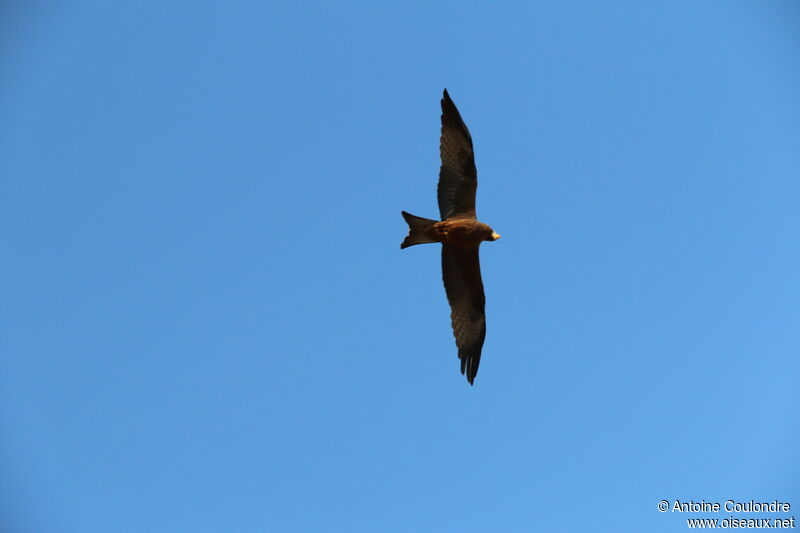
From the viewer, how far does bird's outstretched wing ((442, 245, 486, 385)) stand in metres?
12.6

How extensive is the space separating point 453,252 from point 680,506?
908 centimetres

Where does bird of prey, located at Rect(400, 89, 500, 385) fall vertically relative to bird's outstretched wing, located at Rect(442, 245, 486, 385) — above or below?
above

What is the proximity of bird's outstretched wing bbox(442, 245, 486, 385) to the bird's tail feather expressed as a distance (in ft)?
2.57

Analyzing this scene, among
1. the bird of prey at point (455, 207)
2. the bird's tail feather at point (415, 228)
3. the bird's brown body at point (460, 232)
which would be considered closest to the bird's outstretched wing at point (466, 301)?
the bird of prey at point (455, 207)

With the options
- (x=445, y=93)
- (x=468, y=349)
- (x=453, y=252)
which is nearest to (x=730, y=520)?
(x=468, y=349)

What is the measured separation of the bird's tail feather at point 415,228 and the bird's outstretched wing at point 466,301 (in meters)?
0.78

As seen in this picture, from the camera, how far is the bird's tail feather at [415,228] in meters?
11.9

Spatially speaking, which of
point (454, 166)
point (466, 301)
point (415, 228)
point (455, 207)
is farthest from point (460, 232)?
point (466, 301)

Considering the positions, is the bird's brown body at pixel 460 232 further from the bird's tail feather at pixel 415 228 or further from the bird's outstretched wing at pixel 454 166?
the bird's outstretched wing at pixel 454 166

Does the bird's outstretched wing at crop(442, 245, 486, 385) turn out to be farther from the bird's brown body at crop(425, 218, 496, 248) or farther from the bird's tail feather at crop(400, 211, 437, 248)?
the bird's tail feather at crop(400, 211, 437, 248)

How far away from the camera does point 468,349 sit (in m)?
13.3

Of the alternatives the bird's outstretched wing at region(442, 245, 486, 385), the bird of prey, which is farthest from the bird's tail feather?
the bird's outstretched wing at region(442, 245, 486, 385)

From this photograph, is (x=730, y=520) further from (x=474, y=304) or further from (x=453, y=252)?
(x=453, y=252)

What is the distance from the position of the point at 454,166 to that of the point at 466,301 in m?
2.84
